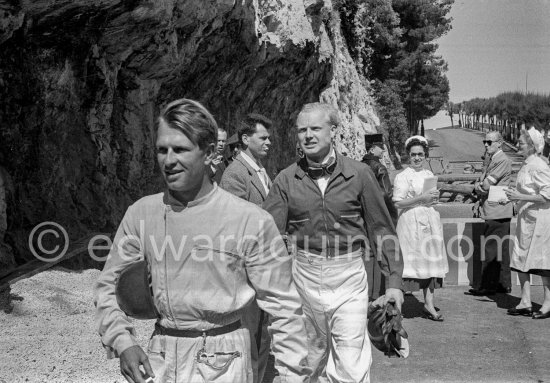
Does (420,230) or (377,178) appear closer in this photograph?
(420,230)

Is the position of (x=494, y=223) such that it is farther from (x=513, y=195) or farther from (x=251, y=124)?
(x=251, y=124)

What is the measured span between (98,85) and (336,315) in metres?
6.30

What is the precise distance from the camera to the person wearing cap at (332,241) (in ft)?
13.8

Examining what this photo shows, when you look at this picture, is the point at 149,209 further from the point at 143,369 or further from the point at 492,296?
the point at 492,296

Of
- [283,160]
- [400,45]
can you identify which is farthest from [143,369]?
[400,45]

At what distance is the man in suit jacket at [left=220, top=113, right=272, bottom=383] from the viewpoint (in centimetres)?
517

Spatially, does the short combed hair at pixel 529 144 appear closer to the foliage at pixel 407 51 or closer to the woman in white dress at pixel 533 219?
the woman in white dress at pixel 533 219

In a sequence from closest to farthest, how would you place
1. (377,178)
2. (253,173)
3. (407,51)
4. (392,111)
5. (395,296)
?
(395,296), (253,173), (377,178), (392,111), (407,51)

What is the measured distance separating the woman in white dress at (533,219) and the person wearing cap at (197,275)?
17.8 feet

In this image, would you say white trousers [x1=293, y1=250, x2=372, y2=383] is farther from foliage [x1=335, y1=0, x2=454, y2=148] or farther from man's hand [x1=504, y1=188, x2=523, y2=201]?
foliage [x1=335, y1=0, x2=454, y2=148]

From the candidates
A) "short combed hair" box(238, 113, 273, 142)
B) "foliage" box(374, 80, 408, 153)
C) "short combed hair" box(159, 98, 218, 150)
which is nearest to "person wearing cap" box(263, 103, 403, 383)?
"short combed hair" box(238, 113, 273, 142)

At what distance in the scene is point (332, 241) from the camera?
4301 mm

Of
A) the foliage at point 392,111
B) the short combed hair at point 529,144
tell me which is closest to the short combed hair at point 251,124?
the short combed hair at point 529,144

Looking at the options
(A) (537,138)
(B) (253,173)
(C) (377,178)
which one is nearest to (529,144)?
(A) (537,138)
